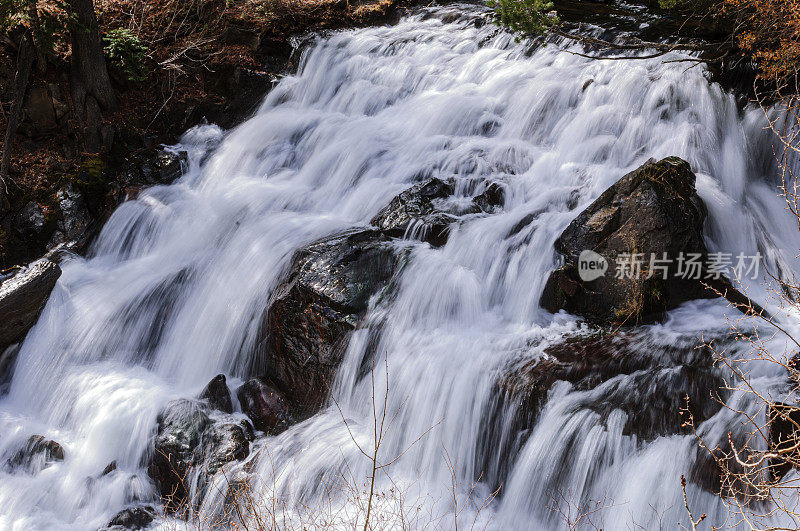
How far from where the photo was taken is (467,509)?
471 centimetres

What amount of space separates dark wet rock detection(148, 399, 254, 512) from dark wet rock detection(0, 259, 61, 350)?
2410mm

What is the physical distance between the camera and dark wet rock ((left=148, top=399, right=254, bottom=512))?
5.29m

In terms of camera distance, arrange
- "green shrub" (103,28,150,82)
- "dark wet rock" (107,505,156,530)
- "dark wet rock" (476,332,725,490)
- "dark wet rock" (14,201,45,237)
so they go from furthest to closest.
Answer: "green shrub" (103,28,150,82) → "dark wet rock" (14,201,45,237) → "dark wet rock" (107,505,156,530) → "dark wet rock" (476,332,725,490)

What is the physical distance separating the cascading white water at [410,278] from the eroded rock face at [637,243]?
18cm

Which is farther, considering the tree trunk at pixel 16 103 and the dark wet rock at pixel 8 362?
the tree trunk at pixel 16 103

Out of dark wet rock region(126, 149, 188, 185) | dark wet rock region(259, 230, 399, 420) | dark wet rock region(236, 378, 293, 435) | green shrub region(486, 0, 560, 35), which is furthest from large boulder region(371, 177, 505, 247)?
dark wet rock region(126, 149, 188, 185)

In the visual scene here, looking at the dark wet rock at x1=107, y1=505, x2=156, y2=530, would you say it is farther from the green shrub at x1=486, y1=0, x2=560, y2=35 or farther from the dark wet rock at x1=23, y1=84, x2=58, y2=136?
the dark wet rock at x1=23, y1=84, x2=58, y2=136

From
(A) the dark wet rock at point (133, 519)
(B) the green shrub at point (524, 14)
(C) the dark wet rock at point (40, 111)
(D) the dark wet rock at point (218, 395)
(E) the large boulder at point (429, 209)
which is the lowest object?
(A) the dark wet rock at point (133, 519)

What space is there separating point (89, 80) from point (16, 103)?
116 centimetres

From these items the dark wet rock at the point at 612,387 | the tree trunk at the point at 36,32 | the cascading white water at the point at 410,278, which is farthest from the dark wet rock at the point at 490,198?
the tree trunk at the point at 36,32

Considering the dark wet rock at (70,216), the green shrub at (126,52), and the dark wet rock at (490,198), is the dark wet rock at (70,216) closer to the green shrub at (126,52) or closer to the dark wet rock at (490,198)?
the green shrub at (126,52)

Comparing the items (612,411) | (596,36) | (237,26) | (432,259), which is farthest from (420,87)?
(612,411)

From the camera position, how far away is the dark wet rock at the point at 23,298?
672 centimetres

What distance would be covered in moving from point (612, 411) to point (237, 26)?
9.08m
